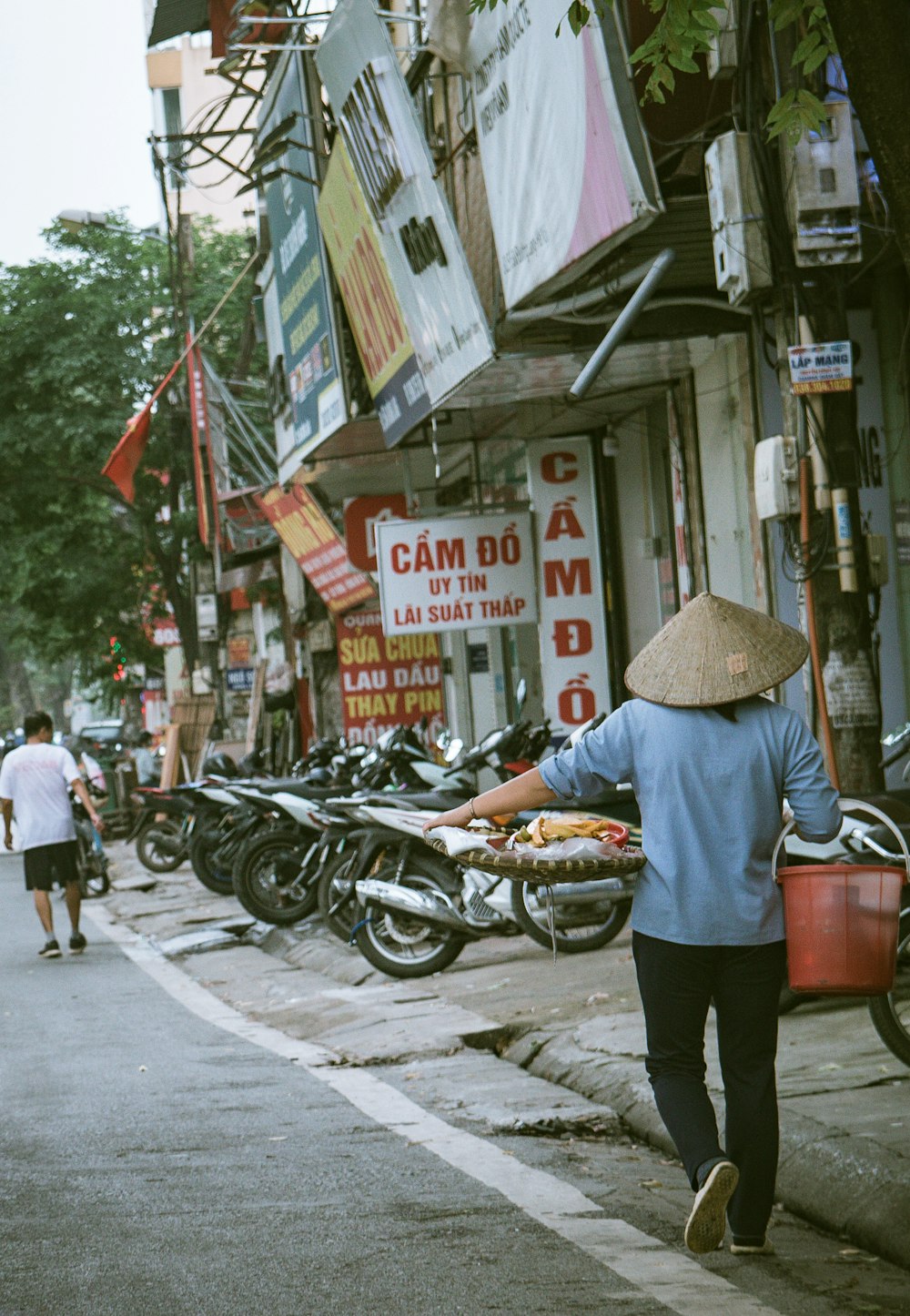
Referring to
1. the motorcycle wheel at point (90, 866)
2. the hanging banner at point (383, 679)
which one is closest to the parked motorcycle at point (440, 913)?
the motorcycle wheel at point (90, 866)

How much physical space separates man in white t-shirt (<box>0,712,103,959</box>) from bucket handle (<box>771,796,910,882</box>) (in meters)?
7.73

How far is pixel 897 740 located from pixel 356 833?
173 inches

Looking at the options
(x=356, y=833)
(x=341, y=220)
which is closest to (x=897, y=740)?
(x=356, y=833)

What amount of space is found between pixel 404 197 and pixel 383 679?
8.39 metres

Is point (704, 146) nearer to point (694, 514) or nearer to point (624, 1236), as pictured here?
point (694, 514)

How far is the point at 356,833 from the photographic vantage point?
11852 mm

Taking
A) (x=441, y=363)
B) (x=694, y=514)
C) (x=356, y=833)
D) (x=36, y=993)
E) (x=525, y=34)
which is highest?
(x=525, y=34)

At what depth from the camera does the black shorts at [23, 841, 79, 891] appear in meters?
13.8

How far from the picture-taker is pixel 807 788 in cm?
475

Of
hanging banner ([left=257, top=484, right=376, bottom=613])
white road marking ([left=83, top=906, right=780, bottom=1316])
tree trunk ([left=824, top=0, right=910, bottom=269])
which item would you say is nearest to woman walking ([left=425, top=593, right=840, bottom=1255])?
white road marking ([left=83, top=906, right=780, bottom=1316])

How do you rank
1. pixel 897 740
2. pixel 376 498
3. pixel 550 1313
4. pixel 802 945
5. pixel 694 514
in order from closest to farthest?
1. pixel 550 1313
2. pixel 802 945
3. pixel 897 740
4. pixel 694 514
5. pixel 376 498

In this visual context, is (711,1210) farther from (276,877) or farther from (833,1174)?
(276,877)

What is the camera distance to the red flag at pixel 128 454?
26.6 metres

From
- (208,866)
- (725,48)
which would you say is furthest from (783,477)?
(208,866)
